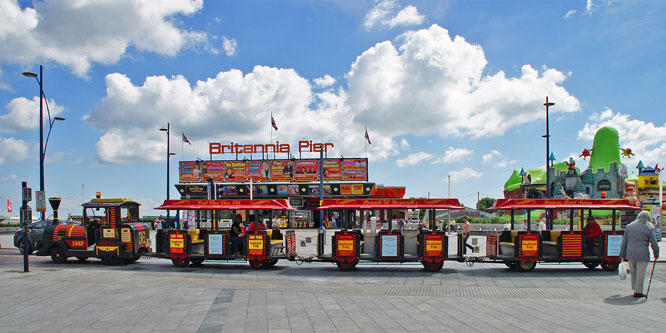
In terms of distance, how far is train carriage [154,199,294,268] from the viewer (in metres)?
15.7

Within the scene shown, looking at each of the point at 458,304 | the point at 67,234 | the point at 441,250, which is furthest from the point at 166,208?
the point at 458,304

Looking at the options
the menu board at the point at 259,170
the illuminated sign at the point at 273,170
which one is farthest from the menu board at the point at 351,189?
the menu board at the point at 259,170

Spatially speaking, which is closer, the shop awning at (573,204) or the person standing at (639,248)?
the person standing at (639,248)

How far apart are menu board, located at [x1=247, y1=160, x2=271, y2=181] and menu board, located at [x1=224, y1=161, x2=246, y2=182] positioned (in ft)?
2.40

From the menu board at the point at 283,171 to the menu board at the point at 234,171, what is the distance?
11.3 feet

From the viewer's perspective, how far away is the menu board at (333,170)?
2016 inches

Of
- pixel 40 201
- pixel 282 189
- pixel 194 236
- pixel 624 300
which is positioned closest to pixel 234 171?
pixel 282 189

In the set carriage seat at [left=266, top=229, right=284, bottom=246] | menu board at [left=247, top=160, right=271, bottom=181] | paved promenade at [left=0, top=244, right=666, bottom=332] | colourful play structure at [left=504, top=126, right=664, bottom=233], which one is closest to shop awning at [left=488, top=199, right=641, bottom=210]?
paved promenade at [left=0, top=244, right=666, bottom=332]

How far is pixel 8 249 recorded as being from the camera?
25453 millimetres

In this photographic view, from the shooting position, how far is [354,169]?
51312 mm

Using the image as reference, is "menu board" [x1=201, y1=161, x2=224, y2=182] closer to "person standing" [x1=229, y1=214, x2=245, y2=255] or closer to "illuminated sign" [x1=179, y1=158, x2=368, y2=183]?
"illuminated sign" [x1=179, y1=158, x2=368, y2=183]

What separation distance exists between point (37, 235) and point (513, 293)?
833 inches

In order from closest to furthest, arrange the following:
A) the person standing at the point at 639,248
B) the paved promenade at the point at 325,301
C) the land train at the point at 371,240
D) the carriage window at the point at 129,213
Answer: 1. the paved promenade at the point at 325,301
2. the person standing at the point at 639,248
3. the land train at the point at 371,240
4. the carriage window at the point at 129,213

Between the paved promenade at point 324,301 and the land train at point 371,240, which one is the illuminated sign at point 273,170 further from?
the paved promenade at point 324,301
